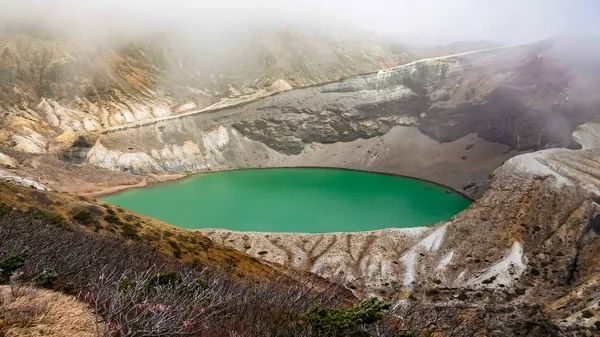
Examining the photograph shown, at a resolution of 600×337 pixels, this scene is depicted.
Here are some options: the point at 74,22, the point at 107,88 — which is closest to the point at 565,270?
the point at 107,88

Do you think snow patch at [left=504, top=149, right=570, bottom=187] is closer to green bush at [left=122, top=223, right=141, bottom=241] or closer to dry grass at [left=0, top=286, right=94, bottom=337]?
green bush at [left=122, top=223, right=141, bottom=241]

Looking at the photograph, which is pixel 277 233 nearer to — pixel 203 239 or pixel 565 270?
pixel 203 239

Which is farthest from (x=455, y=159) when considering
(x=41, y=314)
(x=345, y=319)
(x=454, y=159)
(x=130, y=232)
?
(x=41, y=314)

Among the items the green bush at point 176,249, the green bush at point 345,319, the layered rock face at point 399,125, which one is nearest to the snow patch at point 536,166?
the layered rock face at point 399,125

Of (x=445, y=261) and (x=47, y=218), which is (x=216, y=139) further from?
(x=47, y=218)

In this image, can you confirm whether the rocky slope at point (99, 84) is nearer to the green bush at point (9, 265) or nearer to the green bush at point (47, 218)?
the green bush at point (47, 218)

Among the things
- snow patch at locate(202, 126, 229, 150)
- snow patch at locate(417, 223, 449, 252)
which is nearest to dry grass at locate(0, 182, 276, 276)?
snow patch at locate(417, 223, 449, 252)
